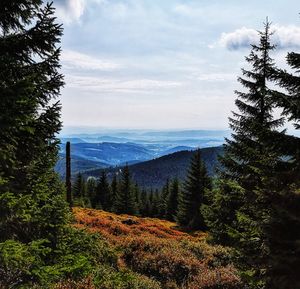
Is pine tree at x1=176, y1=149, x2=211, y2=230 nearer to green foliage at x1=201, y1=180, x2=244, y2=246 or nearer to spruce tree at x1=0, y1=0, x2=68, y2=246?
green foliage at x1=201, y1=180, x2=244, y2=246

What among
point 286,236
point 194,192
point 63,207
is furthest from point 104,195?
point 286,236

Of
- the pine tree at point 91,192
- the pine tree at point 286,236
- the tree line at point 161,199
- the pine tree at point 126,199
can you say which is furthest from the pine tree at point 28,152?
the pine tree at point 91,192

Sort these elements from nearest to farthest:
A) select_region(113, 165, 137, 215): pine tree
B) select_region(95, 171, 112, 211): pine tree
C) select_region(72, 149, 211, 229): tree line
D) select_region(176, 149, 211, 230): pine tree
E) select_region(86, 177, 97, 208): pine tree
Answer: select_region(176, 149, 211, 230): pine tree
select_region(72, 149, 211, 229): tree line
select_region(113, 165, 137, 215): pine tree
select_region(95, 171, 112, 211): pine tree
select_region(86, 177, 97, 208): pine tree

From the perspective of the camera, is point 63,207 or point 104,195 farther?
point 104,195

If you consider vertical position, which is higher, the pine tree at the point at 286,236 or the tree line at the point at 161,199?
the pine tree at the point at 286,236

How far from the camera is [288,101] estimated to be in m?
9.86

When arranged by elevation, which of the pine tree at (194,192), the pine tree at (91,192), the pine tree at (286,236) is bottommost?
the pine tree at (91,192)

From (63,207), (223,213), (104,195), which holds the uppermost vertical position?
(63,207)

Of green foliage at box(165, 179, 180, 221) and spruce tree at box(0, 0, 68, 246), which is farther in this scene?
green foliage at box(165, 179, 180, 221)

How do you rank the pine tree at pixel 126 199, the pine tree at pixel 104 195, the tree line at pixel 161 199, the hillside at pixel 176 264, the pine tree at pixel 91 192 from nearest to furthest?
the hillside at pixel 176 264 < the tree line at pixel 161 199 < the pine tree at pixel 126 199 < the pine tree at pixel 104 195 < the pine tree at pixel 91 192

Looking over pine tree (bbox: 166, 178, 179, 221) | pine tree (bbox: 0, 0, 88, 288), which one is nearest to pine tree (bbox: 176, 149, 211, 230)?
pine tree (bbox: 166, 178, 179, 221)

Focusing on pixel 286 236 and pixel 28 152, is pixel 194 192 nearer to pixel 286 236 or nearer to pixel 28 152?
pixel 28 152

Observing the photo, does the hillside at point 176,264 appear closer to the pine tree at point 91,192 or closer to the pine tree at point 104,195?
the pine tree at point 104,195

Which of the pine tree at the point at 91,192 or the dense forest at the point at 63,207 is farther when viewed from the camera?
the pine tree at the point at 91,192
